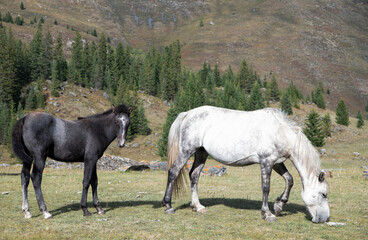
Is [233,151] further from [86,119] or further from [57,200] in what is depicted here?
[57,200]

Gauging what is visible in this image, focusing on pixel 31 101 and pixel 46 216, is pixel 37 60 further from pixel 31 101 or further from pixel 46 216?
pixel 46 216

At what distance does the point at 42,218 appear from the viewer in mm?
9742

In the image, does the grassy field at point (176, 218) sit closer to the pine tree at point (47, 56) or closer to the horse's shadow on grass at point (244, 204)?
the horse's shadow on grass at point (244, 204)

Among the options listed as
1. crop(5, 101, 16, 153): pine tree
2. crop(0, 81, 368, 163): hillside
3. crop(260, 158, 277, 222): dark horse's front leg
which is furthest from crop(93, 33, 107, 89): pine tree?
crop(260, 158, 277, 222): dark horse's front leg


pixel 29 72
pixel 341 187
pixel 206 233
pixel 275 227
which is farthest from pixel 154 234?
pixel 29 72

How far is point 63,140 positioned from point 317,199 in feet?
25.8

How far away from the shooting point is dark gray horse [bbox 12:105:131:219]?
9.62 meters

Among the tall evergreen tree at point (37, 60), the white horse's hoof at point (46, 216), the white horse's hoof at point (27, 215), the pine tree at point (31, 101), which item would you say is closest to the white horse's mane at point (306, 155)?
the white horse's hoof at point (46, 216)

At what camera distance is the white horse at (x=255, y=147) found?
996 cm

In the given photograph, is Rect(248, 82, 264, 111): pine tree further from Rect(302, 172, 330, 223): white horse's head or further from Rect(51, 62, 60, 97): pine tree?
Rect(302, 172, 330, 223): white horse's head

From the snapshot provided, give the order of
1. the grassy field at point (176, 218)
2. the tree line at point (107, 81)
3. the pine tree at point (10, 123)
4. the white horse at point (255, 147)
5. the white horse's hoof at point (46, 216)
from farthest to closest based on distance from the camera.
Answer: the tree line at point (107, 81) → the pine tree at point (10, 123) → the white horse at point (255, 147) → the white horse's hoof at point (46, 216) → the grassy field at point (176, 218)

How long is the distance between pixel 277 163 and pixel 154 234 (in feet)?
15.5

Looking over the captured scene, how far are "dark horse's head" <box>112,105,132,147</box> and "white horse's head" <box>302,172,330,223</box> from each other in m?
5.83

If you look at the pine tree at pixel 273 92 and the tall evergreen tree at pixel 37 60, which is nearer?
the tall evergreen tree at pixel 37 60
